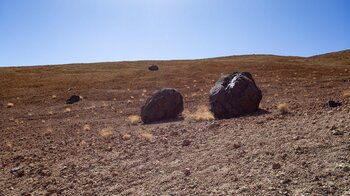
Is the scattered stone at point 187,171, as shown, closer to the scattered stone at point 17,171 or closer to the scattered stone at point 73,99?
the scattered stone at point 17,171

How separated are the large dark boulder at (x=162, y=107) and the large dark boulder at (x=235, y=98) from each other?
2.78 metres

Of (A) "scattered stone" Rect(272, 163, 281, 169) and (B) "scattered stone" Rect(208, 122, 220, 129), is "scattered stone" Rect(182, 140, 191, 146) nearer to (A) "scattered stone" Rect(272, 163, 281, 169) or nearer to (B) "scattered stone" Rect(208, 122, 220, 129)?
(B) "scattered stone" Rect(208, 122, 220, 129)

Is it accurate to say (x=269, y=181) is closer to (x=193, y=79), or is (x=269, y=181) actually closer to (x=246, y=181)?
(x=246, y=181)

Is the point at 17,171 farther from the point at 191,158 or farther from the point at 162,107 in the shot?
the point at 162,107

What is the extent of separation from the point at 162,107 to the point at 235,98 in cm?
468

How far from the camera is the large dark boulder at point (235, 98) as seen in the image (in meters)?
18.3

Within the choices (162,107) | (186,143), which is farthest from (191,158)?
(162,107)

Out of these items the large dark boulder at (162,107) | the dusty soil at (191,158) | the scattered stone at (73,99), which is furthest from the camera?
the scattered stone at (73,99)

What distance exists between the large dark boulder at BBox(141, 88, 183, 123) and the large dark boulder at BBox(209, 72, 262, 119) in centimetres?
278

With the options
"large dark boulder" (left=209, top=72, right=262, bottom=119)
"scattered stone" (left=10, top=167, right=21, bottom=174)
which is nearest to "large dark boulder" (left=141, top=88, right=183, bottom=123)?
"large dark boulder" (left=209, top=72, right=262, bottom=119)

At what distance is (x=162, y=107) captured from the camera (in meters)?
21.4

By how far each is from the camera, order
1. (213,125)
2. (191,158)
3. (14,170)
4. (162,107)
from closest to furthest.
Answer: (191,158) → (14,170) → (213,125) → (162,107)

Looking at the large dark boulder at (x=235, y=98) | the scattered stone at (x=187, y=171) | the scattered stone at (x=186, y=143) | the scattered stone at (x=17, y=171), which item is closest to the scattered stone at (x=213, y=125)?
the scattered stone at (x=186, y=143)

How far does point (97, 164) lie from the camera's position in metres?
12.4
